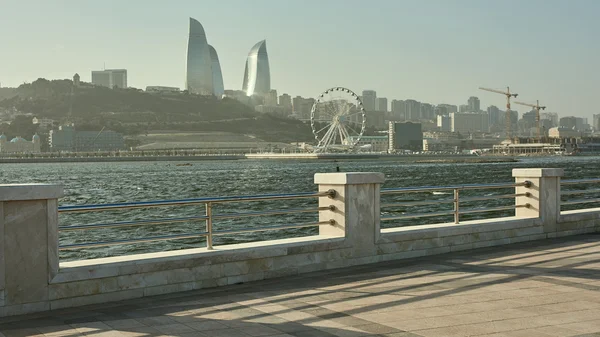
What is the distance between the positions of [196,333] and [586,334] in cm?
374

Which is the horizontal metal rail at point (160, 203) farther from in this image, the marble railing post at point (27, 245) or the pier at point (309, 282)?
the marble railing post at point (27, 245)

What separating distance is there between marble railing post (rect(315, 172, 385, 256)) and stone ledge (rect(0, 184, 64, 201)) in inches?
169

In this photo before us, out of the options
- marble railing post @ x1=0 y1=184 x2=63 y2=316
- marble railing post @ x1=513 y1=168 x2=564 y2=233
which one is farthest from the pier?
marble railing post @ x1=513 y1=168 x2=564 y2=233

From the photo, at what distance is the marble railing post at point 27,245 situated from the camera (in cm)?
877

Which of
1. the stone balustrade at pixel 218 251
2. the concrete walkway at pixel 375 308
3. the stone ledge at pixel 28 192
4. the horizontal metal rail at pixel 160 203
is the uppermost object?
the stone ledge at pixel 28 192

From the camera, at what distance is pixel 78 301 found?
9.30 m

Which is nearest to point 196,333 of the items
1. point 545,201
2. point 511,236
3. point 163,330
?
point 163,330

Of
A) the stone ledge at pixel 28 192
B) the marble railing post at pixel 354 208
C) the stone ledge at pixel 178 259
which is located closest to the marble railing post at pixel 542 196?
the marble railing post at pixel 354 208

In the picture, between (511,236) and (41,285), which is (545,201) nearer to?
(511,236)

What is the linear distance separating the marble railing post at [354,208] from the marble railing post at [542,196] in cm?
428

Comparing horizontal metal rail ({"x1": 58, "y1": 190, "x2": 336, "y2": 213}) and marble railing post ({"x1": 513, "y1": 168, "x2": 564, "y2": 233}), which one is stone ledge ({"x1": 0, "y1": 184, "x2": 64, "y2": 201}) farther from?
marble railing post ({"x1": 513, "y1": 168, "x2": 564, "y2": 233})

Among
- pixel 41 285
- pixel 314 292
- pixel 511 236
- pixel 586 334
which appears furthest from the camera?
pixel 511 236

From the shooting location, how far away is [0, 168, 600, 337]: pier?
26.7 ft

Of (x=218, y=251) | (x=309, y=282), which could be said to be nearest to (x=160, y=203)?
(x=218, y=251)
